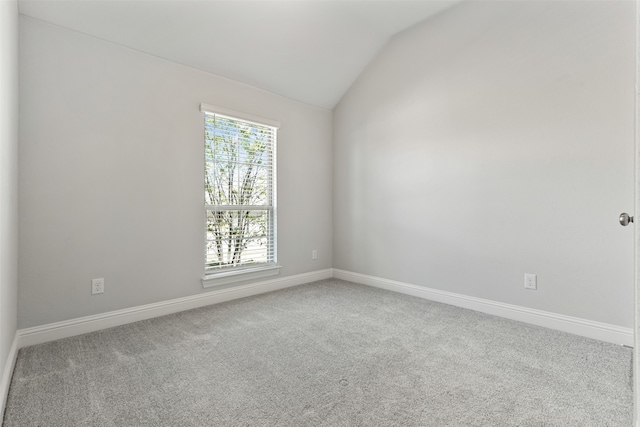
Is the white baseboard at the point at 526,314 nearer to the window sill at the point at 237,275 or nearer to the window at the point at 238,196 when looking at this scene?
the window sill at the point at 237,275

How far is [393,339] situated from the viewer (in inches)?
88.8

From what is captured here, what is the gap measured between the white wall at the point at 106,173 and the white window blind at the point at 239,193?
0.41 feet

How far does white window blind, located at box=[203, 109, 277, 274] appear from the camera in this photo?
3.12 meters

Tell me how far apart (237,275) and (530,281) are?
2634 mm

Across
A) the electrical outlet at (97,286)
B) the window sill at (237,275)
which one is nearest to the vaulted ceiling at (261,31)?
the electrical outlet at (97,286)

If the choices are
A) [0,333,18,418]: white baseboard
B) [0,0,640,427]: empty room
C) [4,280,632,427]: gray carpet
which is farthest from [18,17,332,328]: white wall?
[4,280,632,427]: gray carpet

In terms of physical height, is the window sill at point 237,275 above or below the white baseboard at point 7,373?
above

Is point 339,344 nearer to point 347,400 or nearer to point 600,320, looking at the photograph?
point 347,400

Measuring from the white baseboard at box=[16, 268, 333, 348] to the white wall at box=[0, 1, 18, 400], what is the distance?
197 mm

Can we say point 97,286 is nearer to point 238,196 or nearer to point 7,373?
point 7,373

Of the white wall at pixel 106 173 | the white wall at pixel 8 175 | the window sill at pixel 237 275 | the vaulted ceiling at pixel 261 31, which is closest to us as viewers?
the white wall at pixel 8 175

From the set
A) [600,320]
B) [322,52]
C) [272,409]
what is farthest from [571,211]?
[322,52]

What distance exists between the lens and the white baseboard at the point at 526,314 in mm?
2220

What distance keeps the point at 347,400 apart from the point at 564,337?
1787mm
